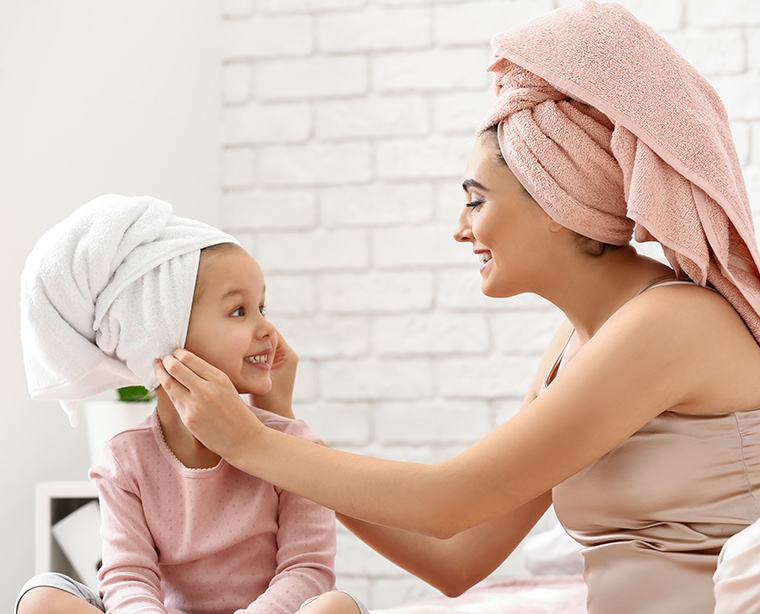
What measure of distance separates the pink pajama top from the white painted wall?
1149 mm

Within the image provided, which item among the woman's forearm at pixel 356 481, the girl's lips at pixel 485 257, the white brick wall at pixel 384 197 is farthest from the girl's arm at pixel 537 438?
the white brick wall at pixel 384 197

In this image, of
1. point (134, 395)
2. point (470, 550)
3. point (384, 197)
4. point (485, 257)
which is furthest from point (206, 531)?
point (384, 197)

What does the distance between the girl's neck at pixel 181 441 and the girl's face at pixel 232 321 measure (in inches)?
4.4

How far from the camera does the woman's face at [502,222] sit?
1267mm

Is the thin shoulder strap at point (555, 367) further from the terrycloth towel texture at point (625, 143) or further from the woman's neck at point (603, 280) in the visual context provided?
the terrycloth towel texture at point (625, 143)

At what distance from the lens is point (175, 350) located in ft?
4.21

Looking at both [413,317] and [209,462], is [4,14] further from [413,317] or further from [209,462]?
[209,462]

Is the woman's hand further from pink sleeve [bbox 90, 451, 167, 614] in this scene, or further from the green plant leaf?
the green plant leaf

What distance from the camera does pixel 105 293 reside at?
1.29 m

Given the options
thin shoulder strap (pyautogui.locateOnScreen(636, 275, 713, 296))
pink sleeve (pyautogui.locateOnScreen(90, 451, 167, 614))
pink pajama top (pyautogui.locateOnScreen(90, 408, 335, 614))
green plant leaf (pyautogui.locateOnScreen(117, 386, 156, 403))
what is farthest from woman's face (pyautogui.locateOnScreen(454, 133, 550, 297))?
green plant leaf (pyautogui.locateOnScreen(117, 386, 156, 403))

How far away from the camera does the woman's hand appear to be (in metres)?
1.18

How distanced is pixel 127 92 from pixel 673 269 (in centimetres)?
185

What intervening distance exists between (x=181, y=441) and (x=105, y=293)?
26 cm

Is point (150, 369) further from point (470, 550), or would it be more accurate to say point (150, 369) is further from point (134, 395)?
point (134, 395)
